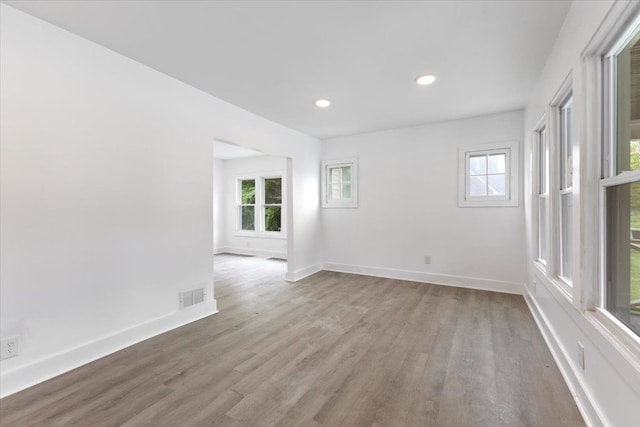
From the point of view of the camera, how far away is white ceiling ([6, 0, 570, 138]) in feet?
5.86

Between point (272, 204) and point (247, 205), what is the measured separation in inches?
31.5

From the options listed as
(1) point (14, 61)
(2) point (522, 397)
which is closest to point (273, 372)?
(2) point (522, 397)

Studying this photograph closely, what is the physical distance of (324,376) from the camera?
1.94 metres

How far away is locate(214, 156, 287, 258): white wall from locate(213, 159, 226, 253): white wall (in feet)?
0.10

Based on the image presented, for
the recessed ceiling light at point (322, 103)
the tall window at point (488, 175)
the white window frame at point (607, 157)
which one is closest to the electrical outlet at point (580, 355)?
the white window frame at point (607, 157)

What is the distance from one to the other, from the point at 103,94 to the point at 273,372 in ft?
8.29

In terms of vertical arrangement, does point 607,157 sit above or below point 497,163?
below

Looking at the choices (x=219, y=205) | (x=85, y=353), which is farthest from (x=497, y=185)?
(x=219, y=205)

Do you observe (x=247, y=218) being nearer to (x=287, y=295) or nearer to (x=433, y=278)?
(x=287, y=295)

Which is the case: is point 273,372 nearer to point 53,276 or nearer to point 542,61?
point 53,276

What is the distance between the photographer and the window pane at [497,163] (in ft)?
12.5

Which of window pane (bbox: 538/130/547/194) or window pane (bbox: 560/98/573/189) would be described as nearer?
window pane (bbox: 560/98/573/189)

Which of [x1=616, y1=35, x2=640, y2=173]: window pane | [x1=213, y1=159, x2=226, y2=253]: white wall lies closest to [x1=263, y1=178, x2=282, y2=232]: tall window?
[x1=213, y1=159, x2=226, y2=253]: white wall

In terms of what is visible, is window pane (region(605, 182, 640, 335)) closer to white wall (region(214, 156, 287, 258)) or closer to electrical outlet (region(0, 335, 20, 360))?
electrical outlet (region(0, 335, 20, 360))
